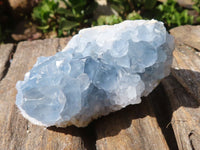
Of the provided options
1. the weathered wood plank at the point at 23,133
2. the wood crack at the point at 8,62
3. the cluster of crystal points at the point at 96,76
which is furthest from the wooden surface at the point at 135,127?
the wood crack at the point at 8,62

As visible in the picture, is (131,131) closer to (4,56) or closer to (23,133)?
(23,133)

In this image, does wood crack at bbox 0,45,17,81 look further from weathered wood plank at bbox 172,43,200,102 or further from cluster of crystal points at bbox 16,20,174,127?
weathered wood plank at bbox 172,43,200,102

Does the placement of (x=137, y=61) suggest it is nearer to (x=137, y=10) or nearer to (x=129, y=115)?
(x=129, y=115)

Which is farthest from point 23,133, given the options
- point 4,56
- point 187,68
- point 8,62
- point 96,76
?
point 187,68

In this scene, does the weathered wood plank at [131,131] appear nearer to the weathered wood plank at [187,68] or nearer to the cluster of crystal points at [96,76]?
the cluster of crystal points at [96,76]

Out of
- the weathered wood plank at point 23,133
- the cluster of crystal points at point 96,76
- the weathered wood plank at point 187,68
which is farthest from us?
the weathered wood plank at point 187,68

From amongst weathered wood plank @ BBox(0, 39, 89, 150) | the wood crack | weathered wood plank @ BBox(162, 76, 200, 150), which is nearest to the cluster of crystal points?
weathered wood plank @ BBox(0, 39, 89, 150)

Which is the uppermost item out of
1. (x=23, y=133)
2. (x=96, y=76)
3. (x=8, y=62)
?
(x=96, y=76)

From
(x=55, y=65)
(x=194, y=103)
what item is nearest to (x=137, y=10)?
(x=194, y=103)
